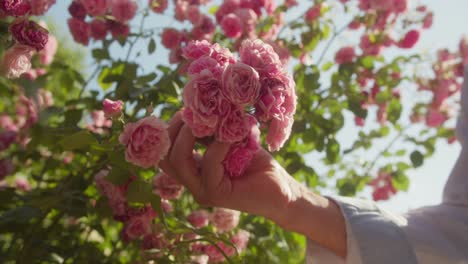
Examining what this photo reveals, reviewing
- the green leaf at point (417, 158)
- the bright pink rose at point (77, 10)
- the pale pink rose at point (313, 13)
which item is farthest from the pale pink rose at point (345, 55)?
the bright pink rose at point (77, 10)

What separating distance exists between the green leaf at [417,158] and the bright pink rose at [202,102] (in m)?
1.95

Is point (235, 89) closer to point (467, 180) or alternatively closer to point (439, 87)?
point (467, 180)

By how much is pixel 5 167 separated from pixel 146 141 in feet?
4.93

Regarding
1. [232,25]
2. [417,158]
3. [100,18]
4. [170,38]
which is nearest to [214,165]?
[232,25]

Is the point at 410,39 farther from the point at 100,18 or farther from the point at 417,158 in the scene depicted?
the point at 100,18

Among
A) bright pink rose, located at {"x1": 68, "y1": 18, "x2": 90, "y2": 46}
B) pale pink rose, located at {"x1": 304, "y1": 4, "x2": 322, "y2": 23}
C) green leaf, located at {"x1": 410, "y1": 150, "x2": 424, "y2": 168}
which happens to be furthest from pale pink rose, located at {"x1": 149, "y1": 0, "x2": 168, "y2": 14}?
green leaf, located at {"x1": 410, "y1": 150, "x2": 424, "y2": 168}

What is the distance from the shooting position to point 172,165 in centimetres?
102

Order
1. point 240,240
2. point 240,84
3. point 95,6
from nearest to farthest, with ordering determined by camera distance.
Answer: point 240,84 → point 240,240 → point 95,6

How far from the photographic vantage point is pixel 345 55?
98.9 inches

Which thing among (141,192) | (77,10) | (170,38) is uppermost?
(77,10)

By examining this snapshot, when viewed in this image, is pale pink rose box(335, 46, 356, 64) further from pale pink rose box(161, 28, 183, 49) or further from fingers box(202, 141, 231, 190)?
fingers box(202, 141, 231, 190)

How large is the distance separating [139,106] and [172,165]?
0.80m

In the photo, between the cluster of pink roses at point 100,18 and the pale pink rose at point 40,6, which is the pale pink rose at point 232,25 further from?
the pale pink rose at point 40,6

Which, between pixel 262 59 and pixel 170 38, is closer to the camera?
pixel 262 59
